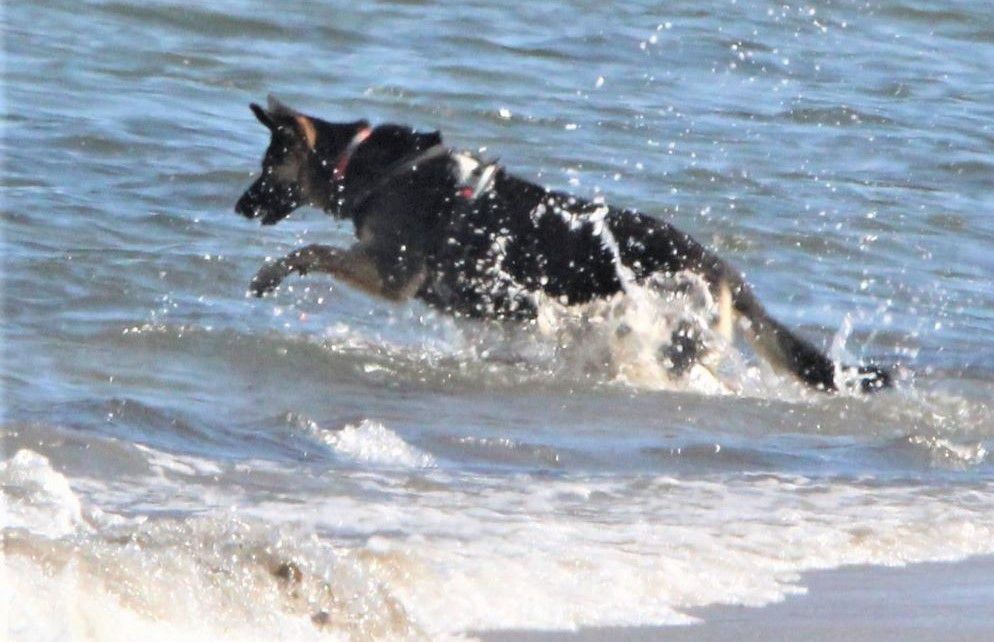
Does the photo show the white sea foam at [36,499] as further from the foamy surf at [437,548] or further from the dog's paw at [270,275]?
the dog's paw at [270,275]

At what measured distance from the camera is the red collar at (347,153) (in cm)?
755

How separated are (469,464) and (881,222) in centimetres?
552

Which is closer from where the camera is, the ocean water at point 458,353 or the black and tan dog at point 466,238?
the ocean water at point 458,353

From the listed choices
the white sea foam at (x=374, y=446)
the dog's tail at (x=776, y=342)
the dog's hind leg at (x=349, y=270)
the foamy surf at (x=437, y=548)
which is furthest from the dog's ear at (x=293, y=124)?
the foamy surf at (x=437, y=548)

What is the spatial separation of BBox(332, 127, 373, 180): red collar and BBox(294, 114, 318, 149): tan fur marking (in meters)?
0.14

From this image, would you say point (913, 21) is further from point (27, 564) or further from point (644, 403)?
point (27, 564)

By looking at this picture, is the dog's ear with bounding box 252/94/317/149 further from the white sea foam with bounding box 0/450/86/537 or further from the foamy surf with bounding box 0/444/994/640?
the white sea foam with bounding box 0/450/86/537

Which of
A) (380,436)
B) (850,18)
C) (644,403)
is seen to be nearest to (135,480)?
(380,436)

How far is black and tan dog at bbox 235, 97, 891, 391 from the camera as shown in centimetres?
710

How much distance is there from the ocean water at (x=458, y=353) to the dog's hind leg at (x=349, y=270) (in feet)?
0.82

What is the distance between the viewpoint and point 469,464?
576 cm

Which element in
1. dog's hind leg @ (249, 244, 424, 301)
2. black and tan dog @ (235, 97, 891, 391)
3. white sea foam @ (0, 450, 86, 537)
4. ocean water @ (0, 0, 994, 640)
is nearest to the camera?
ocean water @ (0, 0, 994, 640)

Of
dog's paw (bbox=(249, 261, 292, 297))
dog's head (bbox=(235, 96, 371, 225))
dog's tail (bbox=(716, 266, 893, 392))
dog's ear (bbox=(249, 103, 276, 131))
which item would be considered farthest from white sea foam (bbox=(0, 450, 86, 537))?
dog's tail (bbox=(716, 266, 893, 392))

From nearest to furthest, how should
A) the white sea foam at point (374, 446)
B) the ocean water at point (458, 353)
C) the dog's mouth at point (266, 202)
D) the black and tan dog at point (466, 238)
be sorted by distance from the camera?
the ocean water at point (458, 353) → the white sea foam at point (374, 446) → the black and tan dog at point (466, 238) → the dog's mouth at point (266, 202)
